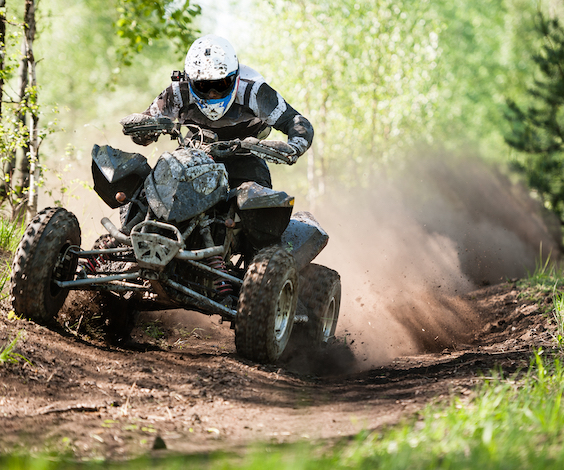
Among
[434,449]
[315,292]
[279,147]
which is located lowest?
[434,449]

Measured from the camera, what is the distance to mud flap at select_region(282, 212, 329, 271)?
5.68 meters

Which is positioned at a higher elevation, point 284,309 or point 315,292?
point 315,292

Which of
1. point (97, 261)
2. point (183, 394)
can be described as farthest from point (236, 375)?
point (97, 261)

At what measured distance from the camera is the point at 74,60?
33.6m

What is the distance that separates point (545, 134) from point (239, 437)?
19.4 metres

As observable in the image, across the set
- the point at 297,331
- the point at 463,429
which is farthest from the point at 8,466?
the point at 297,331

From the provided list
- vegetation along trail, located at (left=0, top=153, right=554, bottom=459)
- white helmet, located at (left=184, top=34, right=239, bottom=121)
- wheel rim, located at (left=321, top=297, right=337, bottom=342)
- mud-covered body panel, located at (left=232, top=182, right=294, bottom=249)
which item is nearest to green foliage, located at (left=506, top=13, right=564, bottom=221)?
vegetation along trail, located at (left=0, top=153, right=554, bottom=459)

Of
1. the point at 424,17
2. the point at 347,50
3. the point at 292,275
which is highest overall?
the point at 424,17

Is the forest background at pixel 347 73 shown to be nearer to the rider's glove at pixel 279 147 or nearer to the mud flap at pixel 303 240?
the mud flap at pixel 303 240

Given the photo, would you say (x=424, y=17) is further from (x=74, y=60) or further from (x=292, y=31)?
(x=74, y=60)

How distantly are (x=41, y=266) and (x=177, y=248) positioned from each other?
106cm

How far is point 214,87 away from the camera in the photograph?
210 inches

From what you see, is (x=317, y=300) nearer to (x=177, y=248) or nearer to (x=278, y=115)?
(x=278, y=115)

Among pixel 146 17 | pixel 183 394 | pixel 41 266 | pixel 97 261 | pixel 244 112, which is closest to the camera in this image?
pixel 183 394
